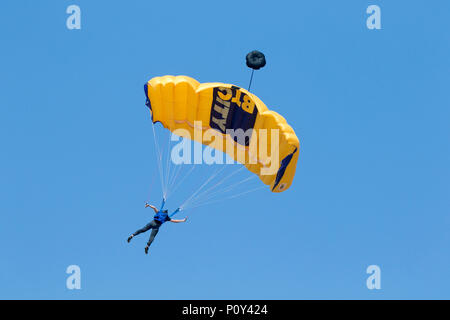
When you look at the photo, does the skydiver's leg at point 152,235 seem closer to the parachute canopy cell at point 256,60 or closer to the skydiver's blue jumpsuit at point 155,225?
the skydiver's blue jumpsuit at point 155,225

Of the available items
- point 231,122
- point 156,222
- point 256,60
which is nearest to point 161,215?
point 156,222

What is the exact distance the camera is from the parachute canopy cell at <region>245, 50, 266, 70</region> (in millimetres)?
23062

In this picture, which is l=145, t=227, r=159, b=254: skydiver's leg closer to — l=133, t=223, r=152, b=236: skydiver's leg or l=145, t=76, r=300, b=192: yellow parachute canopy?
l=133, t=223, r=152, b=236: skydiver's leg

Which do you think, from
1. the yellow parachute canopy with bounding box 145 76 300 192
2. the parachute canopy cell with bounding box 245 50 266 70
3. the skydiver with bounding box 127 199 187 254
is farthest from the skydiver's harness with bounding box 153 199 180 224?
the parachute canopy cell with bounding box 245 50 266 70

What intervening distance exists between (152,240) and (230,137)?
4452mm

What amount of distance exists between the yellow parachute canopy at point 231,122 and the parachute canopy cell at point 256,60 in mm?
1352

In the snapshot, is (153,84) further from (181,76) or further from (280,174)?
(280,174)

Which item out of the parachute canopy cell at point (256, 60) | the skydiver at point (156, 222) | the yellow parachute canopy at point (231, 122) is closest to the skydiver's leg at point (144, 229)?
the skydiver at point (156, 222)

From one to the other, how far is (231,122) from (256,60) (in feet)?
9.03

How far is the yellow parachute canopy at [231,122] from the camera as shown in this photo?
23.8 metres

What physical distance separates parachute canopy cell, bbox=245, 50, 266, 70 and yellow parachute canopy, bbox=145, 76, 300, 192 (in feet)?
4.44

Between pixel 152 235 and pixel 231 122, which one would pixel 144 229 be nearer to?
pixel 152 235

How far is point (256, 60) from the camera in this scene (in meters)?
23.1

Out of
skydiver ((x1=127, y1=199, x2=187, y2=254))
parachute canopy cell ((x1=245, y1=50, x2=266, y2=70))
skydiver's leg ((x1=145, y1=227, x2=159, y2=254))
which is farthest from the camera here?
skydiver ((x1=127, y1=199, x2=187, y2=254))
